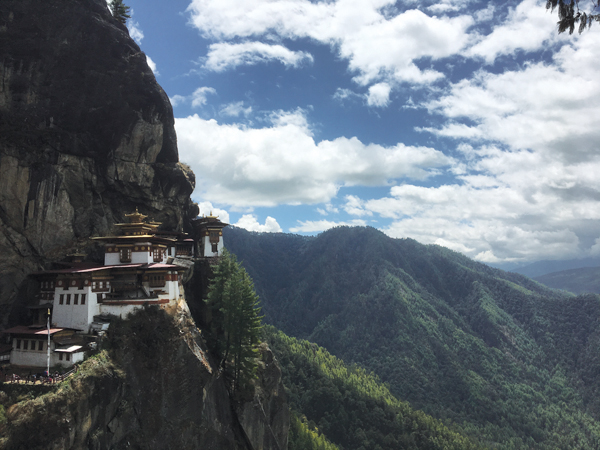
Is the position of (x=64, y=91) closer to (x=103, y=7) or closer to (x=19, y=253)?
(x=103, y=7)

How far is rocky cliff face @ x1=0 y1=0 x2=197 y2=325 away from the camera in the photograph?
4675 centimetres

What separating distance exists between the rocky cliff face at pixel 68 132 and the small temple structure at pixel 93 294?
4.44 meters

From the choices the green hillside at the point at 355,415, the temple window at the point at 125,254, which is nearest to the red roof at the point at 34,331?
the temple window at the point at 125,254

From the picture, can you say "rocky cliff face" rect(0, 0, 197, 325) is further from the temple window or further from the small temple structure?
the temple window

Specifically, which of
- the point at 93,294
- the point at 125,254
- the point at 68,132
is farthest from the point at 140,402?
the point at 68,132

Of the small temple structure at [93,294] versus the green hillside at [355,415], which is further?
the green hillside at [355,415]

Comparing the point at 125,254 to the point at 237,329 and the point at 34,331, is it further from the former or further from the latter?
the point at 237,329

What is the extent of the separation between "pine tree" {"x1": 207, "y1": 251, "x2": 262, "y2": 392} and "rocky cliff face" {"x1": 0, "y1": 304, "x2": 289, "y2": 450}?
3118 millimetres

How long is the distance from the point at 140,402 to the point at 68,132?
3563 cm

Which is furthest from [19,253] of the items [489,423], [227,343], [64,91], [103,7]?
[489,423]

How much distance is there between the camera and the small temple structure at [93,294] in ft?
121

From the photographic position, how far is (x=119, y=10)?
6291 centimetres

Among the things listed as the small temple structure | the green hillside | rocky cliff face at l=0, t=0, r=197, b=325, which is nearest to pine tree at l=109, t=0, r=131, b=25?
rocky cliff face at l=0, t=0, r=197, b=325

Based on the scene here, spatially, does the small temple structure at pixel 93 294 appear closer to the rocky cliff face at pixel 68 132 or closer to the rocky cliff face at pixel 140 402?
the rocky cliff face at pixel 140 402
